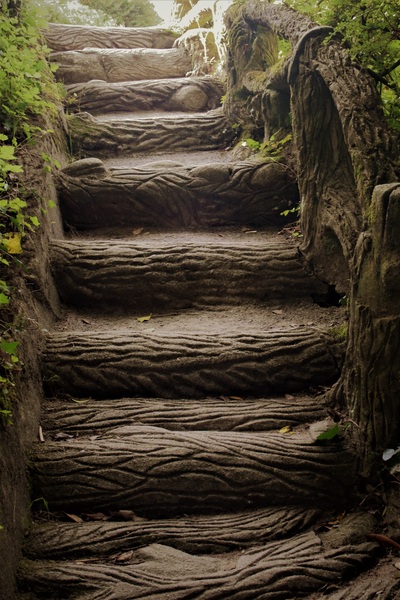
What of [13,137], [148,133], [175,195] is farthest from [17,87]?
[148,133]

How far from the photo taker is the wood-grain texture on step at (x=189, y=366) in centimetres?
264

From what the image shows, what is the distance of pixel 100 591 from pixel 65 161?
9.90 feet

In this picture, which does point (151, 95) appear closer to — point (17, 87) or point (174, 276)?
point (17, 87)

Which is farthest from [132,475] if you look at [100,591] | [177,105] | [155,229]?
[177,105]

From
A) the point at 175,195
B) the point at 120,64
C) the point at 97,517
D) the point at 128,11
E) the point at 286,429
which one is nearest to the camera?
the point at 97,517

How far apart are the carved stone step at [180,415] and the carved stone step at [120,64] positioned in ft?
13.8

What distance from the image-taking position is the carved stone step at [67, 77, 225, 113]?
5.16 m

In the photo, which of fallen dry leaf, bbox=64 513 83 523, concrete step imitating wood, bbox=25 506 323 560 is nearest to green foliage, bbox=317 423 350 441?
concrete step imitating wood, bbox=25 506 323 560

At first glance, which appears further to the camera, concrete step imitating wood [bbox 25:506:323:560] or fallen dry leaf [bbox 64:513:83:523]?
fallen dry leaf [bbox 64:513:83:523]

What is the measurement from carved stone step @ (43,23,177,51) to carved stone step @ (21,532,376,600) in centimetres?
566

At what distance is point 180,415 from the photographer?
2.50 m

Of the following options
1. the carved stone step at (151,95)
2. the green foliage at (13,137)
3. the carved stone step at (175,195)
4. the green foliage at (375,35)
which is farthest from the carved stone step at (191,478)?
the carved stone step at (151,95)

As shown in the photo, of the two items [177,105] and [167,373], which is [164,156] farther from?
[167,373]

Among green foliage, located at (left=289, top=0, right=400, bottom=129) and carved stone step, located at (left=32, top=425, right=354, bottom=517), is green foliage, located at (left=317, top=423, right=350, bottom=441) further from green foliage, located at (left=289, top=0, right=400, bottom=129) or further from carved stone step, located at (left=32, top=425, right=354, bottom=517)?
green foliage, located at (left=289, top=0, right=400, bottom=129)
